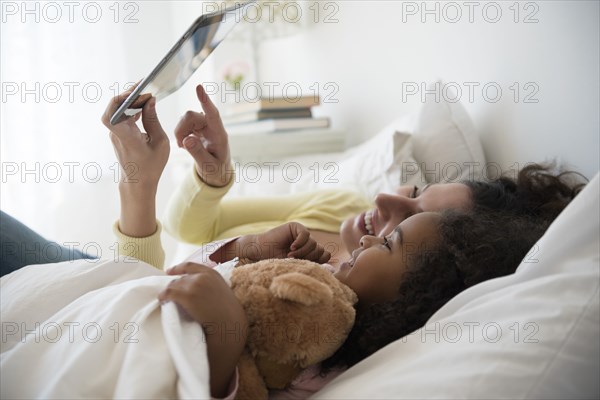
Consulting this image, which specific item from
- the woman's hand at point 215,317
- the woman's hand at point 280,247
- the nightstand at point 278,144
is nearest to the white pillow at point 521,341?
the woman's hand at point 215,317

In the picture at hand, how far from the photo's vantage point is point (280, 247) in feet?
3.24

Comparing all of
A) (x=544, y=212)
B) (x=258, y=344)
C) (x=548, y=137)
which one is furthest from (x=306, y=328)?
(x=548, y=137)

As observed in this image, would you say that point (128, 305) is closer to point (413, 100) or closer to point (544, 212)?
point (544, 212)

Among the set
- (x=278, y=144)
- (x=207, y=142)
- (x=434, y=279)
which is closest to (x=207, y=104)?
(x=207, y=142)

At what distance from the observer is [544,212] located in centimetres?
105

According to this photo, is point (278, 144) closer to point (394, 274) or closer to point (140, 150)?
point (140, 150)

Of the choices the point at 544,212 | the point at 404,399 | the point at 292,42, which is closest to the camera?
the point at 404,399

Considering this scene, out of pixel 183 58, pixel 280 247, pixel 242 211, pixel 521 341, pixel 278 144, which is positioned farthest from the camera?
pixel 278 144

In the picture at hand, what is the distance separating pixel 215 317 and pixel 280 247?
0.39 m

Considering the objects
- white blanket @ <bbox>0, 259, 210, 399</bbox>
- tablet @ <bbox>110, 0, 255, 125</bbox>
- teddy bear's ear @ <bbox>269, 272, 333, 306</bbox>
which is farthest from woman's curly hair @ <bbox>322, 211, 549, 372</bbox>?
tablet @ <bbox>110, 0, 255, 125</bbox>

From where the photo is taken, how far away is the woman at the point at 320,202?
1062mm

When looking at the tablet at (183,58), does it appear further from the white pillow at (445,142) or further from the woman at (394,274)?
the white pillow at (445,142)

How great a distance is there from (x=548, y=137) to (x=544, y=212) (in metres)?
0.27

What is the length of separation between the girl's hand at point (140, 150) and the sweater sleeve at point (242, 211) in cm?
28
